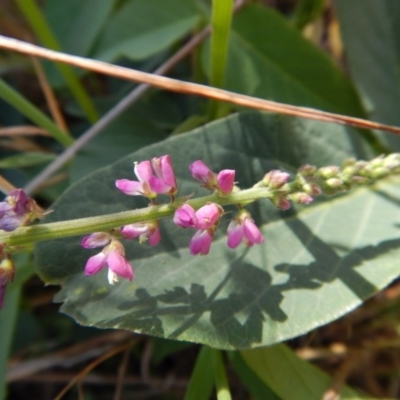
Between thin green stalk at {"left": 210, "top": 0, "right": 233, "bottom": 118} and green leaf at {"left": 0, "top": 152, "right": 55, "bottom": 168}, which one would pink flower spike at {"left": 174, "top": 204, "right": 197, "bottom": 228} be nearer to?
thin green stalk at {"left": 210, "top": 0, "right": 233, "bottom": 118}

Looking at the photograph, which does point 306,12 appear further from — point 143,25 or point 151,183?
point 151,183

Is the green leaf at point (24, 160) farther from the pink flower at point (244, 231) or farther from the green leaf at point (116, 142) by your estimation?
the pink flower at point (244, 231)

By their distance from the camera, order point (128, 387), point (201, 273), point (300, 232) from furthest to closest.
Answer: point (128, 387), point (300, 232), point (201, 273)

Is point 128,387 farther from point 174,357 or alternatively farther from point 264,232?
point 264,232

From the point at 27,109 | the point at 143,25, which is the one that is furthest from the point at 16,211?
the point at 143,25

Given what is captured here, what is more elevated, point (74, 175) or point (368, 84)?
point (368, 84)

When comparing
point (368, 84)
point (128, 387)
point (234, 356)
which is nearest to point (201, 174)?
point (234, 356)
